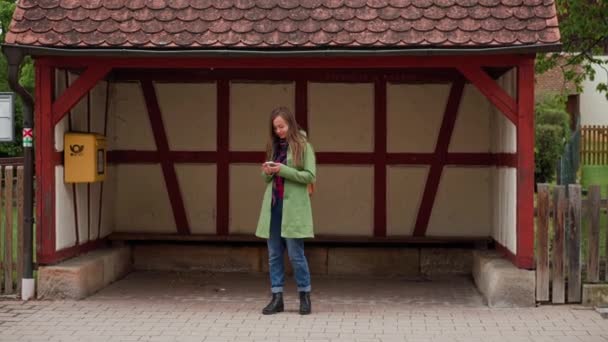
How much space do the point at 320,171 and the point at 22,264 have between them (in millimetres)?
3459

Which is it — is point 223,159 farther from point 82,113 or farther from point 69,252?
point 69,252

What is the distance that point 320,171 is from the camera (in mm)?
10273

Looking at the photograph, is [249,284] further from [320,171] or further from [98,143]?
[98,143]

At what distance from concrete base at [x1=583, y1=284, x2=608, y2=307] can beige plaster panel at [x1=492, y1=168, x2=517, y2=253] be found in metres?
0.73

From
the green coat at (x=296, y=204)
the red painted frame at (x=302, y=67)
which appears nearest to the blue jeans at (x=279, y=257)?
the green coat at (x=296, y=204)

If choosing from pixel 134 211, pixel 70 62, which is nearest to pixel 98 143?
pixel 70 62

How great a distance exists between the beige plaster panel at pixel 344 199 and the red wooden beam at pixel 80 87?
2916mm

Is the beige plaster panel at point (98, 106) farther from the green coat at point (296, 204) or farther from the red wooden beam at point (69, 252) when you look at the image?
the green coat at point (296, 204)

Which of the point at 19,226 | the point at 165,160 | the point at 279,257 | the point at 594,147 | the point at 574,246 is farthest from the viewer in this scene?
the point at 594,147

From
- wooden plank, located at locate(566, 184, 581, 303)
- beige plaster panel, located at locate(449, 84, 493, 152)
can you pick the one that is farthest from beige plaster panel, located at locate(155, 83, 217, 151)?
wooden plank, located at locate(566, 184, 581, 303)

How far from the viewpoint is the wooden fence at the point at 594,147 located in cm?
2509

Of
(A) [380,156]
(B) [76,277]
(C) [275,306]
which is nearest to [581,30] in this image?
(A) [380,156]

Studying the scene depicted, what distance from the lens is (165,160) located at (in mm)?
10367

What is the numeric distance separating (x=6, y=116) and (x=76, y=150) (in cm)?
73
